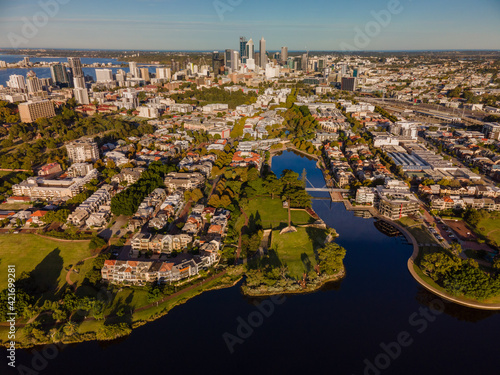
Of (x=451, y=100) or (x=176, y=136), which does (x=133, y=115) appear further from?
(x=451, y=100)

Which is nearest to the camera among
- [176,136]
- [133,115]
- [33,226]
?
[33,226]

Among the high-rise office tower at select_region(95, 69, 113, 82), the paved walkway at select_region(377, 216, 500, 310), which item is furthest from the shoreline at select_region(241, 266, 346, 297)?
the high-rise office tower at select_region(95, 69, 113, 82)

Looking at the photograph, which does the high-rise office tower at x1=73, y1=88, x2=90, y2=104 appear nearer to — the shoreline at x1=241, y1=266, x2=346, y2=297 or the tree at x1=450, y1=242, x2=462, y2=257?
the shoreline at x1=241, y1=266, x2=346, y2=297

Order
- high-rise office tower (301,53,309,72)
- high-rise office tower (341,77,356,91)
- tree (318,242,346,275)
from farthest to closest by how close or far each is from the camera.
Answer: high-rise office tower (301,53,309,72) → high-rise office tower (341,77,356,91) → tree (318,242,346,275)

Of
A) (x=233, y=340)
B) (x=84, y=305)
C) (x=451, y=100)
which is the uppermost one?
(x=451, y=100)

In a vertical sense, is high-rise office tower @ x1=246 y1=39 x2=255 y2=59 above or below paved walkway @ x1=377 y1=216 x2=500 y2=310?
above

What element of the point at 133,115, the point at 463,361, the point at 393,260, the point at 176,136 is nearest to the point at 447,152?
the point at 393,260

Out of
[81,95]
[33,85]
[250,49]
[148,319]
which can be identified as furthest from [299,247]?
[250,49]
